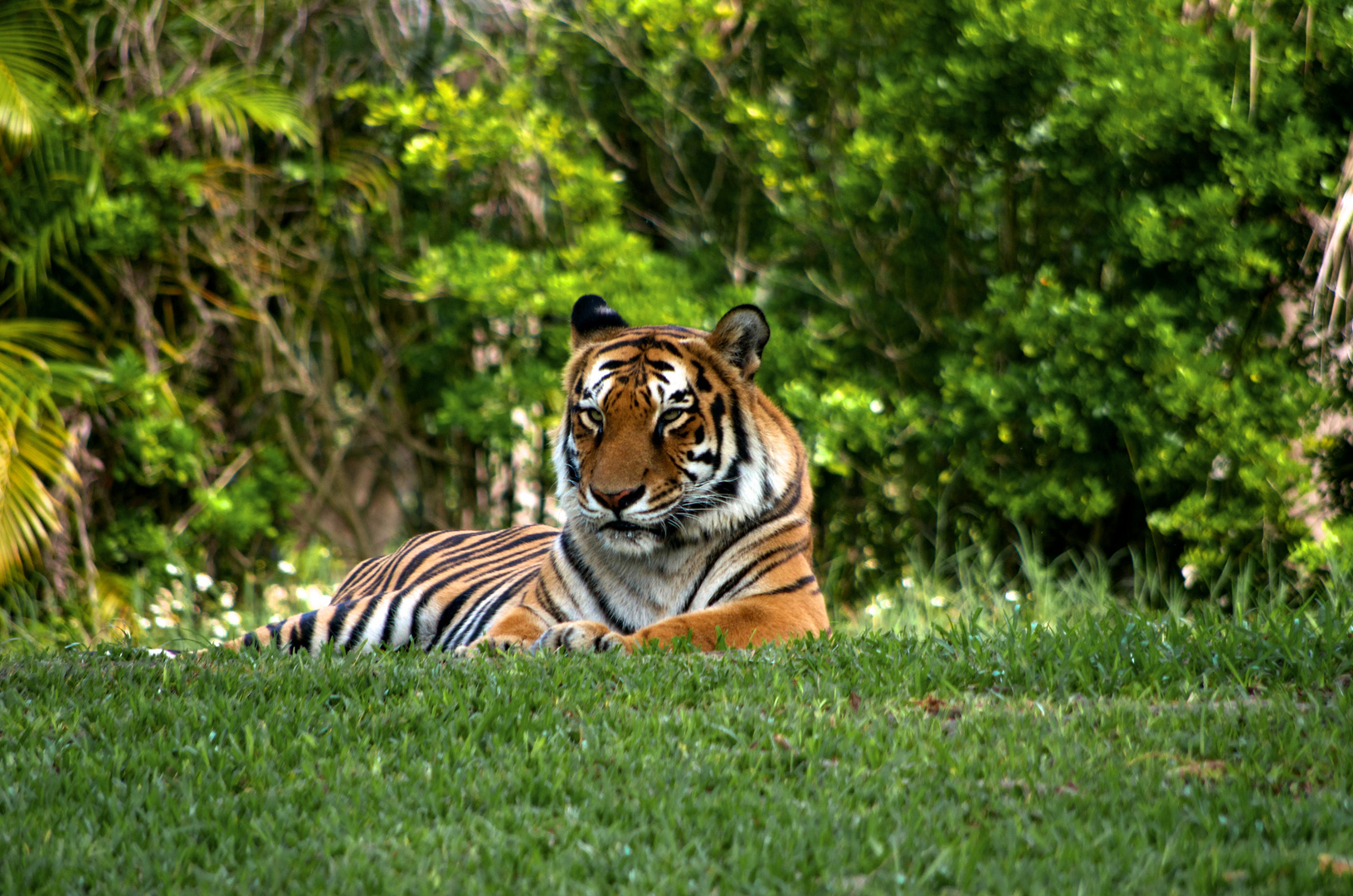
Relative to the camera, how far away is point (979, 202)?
7.38 m

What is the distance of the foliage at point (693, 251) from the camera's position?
6.47m

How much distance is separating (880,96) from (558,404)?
2852 mm

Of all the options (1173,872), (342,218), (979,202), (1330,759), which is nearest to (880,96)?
(979,202)

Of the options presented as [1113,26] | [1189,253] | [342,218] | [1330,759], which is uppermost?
[1113,26]

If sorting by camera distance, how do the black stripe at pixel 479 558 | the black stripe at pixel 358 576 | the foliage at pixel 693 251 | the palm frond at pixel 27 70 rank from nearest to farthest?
1. the black stripe at pixel 479 558
2. the black stripe at pixel 358 576
3. the foliage at pixel 693 251
4. the palm frond at pixel 27 70

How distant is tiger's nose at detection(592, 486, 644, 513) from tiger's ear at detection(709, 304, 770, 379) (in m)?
0.71

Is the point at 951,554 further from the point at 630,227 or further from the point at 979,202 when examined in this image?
the point at 630,227

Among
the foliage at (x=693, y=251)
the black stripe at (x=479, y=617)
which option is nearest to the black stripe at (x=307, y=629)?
the black stripe at (x=479, y=617)

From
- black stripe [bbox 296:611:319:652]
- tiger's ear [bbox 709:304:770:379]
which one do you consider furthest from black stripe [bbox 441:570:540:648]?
tiger's ear [bbox 709:304:770:379]

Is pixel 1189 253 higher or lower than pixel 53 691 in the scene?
higher

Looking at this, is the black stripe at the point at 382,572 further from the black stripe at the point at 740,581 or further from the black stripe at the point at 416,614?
the black stripe at the point at 740,581

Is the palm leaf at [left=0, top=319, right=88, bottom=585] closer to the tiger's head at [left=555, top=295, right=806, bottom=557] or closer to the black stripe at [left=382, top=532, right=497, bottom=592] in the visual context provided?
the black stripe at [left=382, top=532, right=497, bottom=592]

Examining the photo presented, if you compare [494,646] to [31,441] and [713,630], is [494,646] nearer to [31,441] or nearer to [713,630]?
[713,630]

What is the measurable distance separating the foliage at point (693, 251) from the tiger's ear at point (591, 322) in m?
2.23
